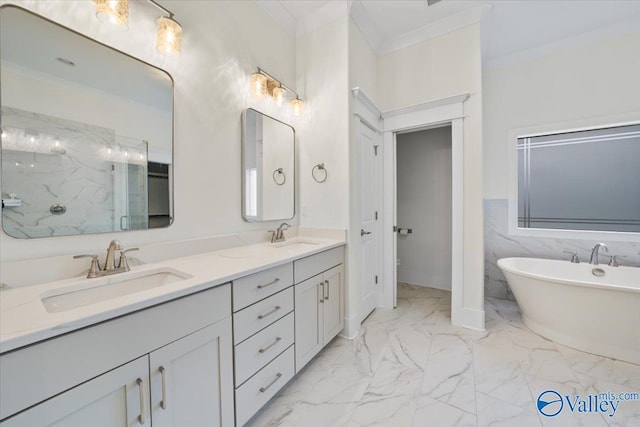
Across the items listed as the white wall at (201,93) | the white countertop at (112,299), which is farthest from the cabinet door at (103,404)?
the white wall at (201,93)

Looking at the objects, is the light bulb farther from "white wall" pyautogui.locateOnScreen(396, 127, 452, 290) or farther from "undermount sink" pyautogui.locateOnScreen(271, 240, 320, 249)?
"white wall" pyautogui.locateOnScreen(396, 127, 452, 290)

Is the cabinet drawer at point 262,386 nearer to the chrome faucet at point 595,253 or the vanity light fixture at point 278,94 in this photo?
the vanity light fixture at point 278,94

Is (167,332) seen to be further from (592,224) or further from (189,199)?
(592,224)

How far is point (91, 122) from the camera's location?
121 cm

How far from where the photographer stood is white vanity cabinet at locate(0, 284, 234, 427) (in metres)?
0.67

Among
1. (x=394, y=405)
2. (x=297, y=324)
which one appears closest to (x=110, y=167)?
(x=297, y=324)

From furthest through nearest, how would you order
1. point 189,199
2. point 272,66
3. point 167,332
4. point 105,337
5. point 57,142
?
point 272,66 → point 189,199 → point 57,142 → point 167,332 → point 105,337

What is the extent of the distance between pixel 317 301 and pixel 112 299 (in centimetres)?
124

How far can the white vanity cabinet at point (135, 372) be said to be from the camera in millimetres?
672

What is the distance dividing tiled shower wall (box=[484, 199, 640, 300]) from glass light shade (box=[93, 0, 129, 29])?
146 inches

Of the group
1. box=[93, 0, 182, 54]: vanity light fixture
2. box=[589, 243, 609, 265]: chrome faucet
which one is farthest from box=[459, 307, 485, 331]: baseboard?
box=[93, 0, 182, 54]: vanity light fixture

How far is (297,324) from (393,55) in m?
2.94

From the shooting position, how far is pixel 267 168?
220cm

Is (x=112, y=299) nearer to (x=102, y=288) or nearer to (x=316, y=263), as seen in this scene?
(x=102, y=288)
